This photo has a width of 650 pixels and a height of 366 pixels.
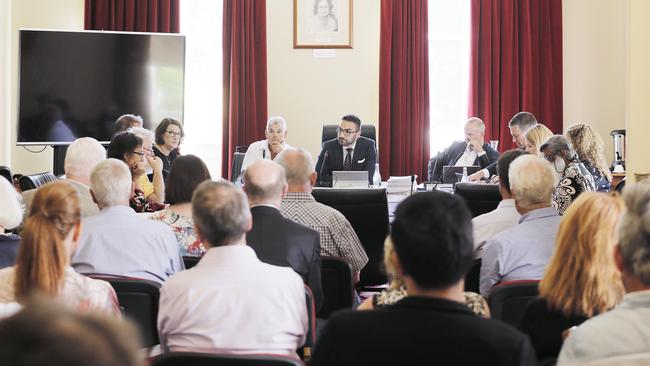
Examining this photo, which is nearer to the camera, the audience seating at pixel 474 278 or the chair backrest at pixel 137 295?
the chair backrest at pixel 137 295

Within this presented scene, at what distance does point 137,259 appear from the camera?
121 inches

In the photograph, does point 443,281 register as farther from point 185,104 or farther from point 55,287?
point 185,104

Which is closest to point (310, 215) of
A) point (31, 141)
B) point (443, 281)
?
point (443, 281)

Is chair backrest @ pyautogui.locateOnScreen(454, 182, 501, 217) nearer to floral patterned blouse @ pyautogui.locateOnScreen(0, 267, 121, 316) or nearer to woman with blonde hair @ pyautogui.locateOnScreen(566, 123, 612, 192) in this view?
woman with blonde hair @ pyautogui.locateOnScreen(566, 123, 612, 192)

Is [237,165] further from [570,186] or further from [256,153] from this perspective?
[570,186]

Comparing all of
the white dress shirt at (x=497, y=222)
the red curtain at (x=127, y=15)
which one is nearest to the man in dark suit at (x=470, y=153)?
the red curtain at (x=127, y=15)

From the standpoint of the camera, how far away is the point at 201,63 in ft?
Result: 29.9

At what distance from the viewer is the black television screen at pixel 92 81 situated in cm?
743

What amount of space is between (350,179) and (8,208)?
3.48 meters

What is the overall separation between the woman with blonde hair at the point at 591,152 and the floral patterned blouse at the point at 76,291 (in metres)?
3.77

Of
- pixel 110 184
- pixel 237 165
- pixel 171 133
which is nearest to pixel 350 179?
pixel 171 133

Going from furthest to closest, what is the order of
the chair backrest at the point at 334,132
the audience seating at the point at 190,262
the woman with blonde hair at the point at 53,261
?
the chair backrest at the point at 334,132 < the audience seating at the point at 190,262 < the woman with blonde hair at the point at 53,261

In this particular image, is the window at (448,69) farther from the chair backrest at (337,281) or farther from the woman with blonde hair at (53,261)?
the woman with blonde hair at (53,261)

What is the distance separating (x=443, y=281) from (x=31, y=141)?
644 cm
